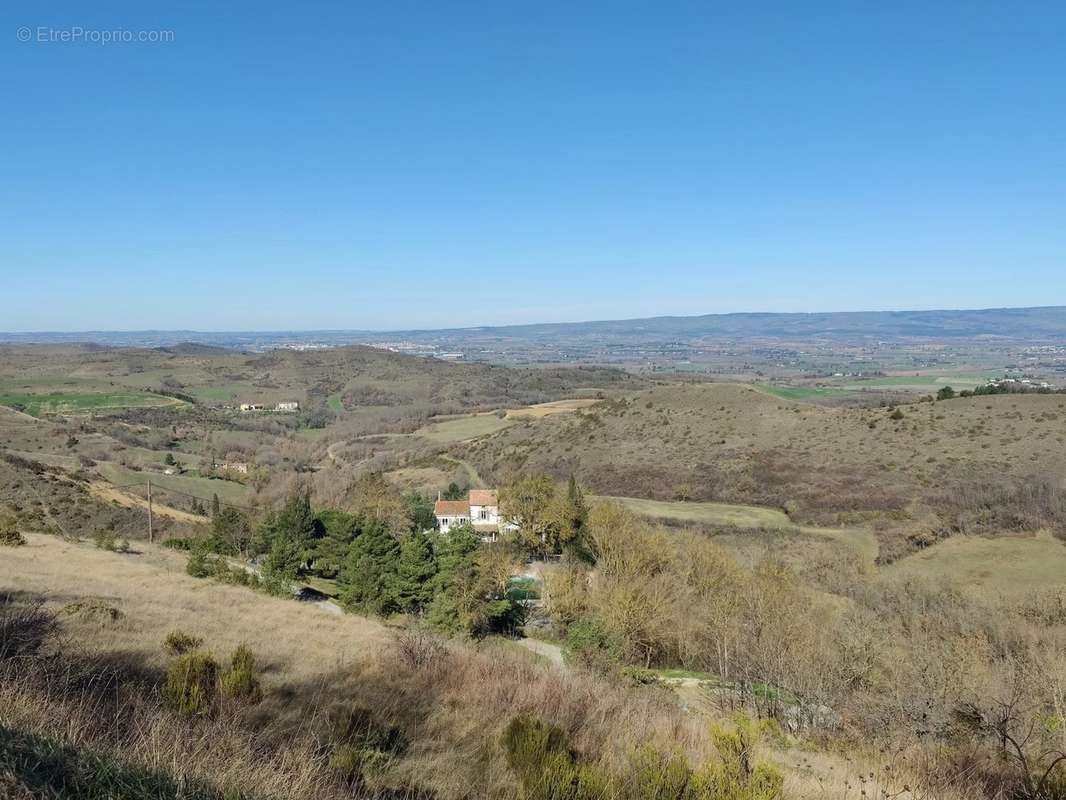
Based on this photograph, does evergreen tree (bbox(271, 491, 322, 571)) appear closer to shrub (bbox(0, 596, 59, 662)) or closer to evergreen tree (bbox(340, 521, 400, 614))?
evergreen tree (bbox(340, 521, 400, 614))

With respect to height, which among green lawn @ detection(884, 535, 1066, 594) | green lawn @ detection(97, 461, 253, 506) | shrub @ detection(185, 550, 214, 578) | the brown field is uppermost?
shrub @ detection(185, 550, 214, 578)

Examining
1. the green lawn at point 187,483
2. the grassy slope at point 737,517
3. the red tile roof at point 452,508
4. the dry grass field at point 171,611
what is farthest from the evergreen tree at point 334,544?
the green lawn at point 187,483

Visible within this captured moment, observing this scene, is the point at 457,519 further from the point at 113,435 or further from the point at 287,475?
the point at 113,435

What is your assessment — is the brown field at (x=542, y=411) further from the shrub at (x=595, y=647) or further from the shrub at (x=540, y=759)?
the shrub at (x=540, y=759)

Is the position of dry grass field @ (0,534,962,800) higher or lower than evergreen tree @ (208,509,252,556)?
higher

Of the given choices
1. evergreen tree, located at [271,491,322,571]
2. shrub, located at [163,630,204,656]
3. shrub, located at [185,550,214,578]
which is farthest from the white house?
shrub, located at [163,630,204,656]

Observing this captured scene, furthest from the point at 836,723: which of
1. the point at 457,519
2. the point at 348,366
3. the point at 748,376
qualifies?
the point at 748,376
